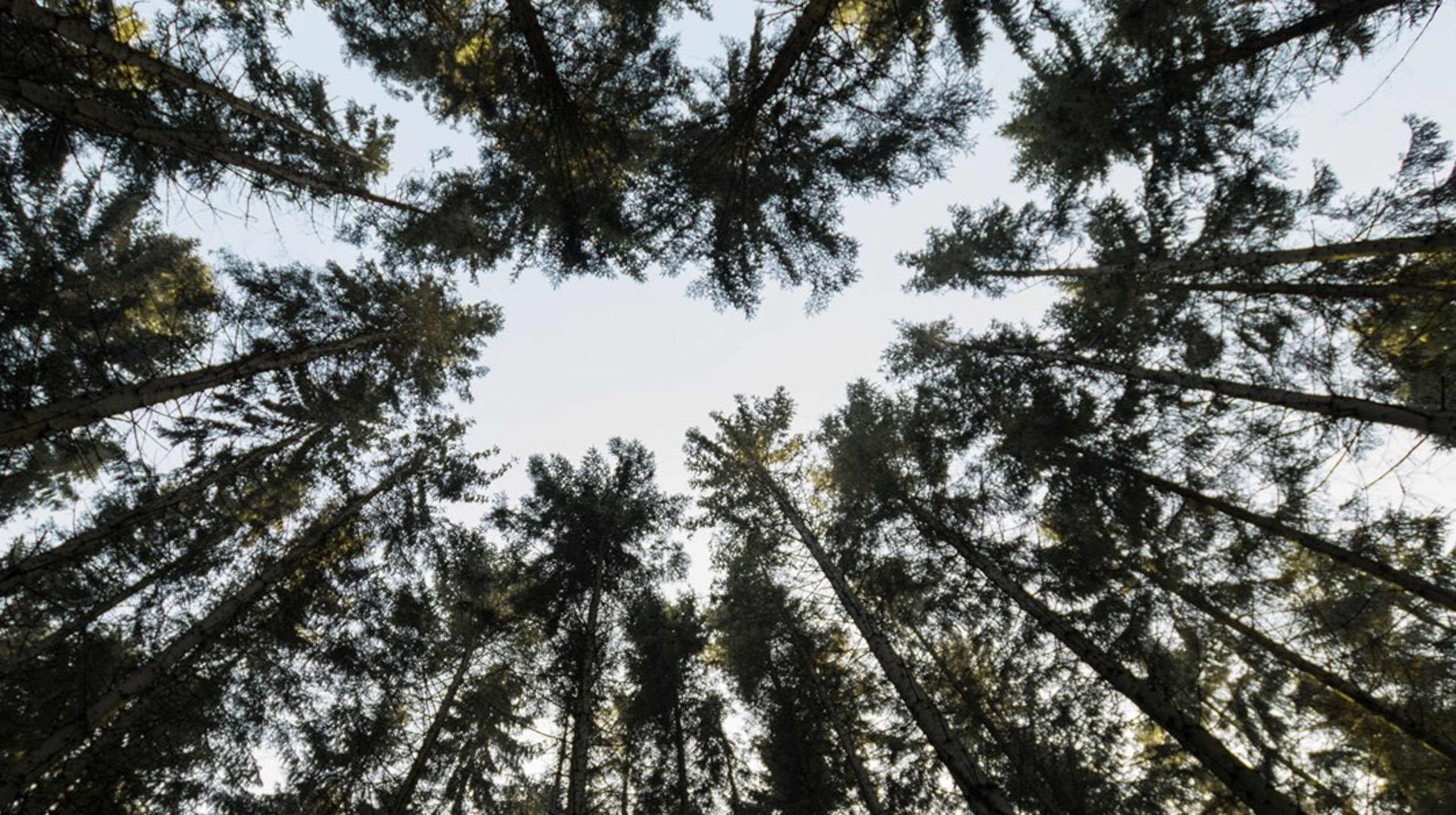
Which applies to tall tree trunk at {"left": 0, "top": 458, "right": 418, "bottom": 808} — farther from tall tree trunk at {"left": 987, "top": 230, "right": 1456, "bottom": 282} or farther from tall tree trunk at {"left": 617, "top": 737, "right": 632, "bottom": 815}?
tall tree trunk at {"left": 987, "top": 230, "right": 1456, "bottom": 282}

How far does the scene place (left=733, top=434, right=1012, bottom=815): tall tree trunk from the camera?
527 cm

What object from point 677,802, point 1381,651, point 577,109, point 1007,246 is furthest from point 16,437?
point 1381,651

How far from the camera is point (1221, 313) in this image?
7.96 metres

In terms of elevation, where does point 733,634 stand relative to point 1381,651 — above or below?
above

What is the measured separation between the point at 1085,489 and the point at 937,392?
3.32 metres

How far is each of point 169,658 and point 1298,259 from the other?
14947 millimetres

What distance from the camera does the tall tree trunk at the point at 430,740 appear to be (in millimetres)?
8133

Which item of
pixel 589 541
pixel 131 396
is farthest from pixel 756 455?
pixel 131 396

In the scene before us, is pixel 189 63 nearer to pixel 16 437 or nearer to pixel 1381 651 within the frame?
pixel 16 437

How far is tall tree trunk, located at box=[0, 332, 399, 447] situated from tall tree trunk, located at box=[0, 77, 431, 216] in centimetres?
218

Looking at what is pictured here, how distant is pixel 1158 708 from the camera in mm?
5383

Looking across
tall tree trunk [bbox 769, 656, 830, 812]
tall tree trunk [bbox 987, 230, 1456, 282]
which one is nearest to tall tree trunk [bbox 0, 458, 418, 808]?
tall tree trunk [bbox 769, 656, 830, 812]

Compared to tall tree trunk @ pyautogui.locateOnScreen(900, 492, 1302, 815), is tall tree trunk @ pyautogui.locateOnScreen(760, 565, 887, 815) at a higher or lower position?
higher

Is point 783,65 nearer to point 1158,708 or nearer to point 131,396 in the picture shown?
point 131,396
